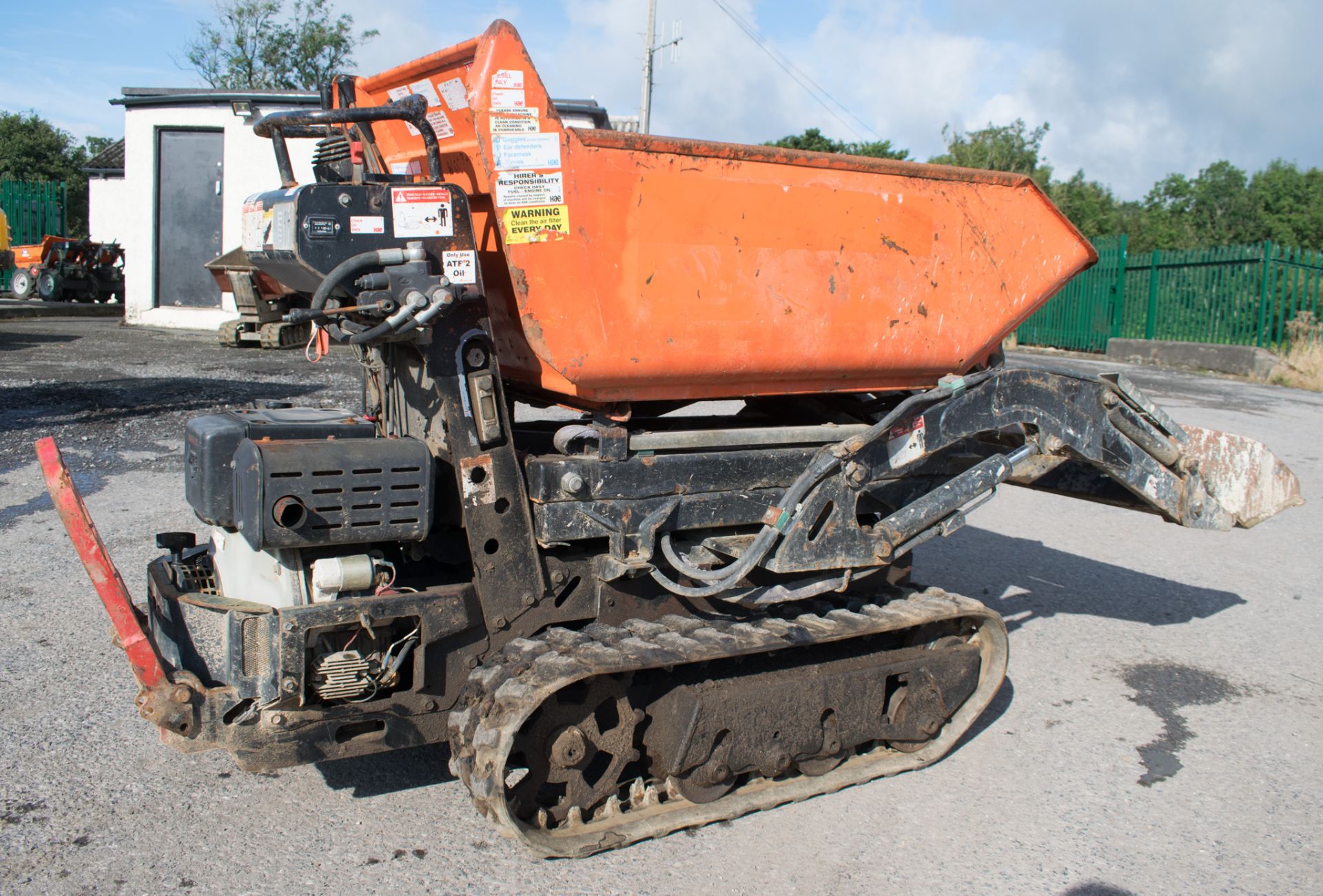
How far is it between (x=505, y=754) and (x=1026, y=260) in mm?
2712

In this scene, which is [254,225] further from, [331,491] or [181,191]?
[181,191]

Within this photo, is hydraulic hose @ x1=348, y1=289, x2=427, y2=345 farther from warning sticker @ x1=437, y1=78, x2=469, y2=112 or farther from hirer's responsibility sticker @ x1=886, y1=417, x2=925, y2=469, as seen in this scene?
hirer's responsibility sticker @ x1=886, y1=417, x2=925, y2=469

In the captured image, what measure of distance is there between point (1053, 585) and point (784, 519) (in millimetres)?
3331

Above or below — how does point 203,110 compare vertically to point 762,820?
above

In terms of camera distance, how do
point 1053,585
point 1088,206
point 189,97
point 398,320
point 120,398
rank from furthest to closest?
1. point 1088,206
2. point 189,97
3. point 120,398
4. point 1053,585
5. point 398,320

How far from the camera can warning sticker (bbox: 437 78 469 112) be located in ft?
10.1

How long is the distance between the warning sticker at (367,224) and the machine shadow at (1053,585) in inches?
152

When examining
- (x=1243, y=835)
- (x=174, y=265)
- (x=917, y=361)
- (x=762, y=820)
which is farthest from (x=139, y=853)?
(x=174, y=265)

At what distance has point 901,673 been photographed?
12.4ft

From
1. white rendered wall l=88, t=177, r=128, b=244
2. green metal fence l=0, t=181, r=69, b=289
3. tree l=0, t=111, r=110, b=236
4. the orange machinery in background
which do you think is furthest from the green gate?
tree l=0, t=111, r=110, b=236

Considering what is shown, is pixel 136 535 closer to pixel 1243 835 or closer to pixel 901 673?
pixel 901 673

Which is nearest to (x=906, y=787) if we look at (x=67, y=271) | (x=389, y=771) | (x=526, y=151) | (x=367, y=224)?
(x=389, y=771)

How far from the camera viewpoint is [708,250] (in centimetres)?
336

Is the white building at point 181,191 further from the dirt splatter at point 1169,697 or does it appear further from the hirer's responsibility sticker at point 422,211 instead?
the dirt splatter at point 1169,697
